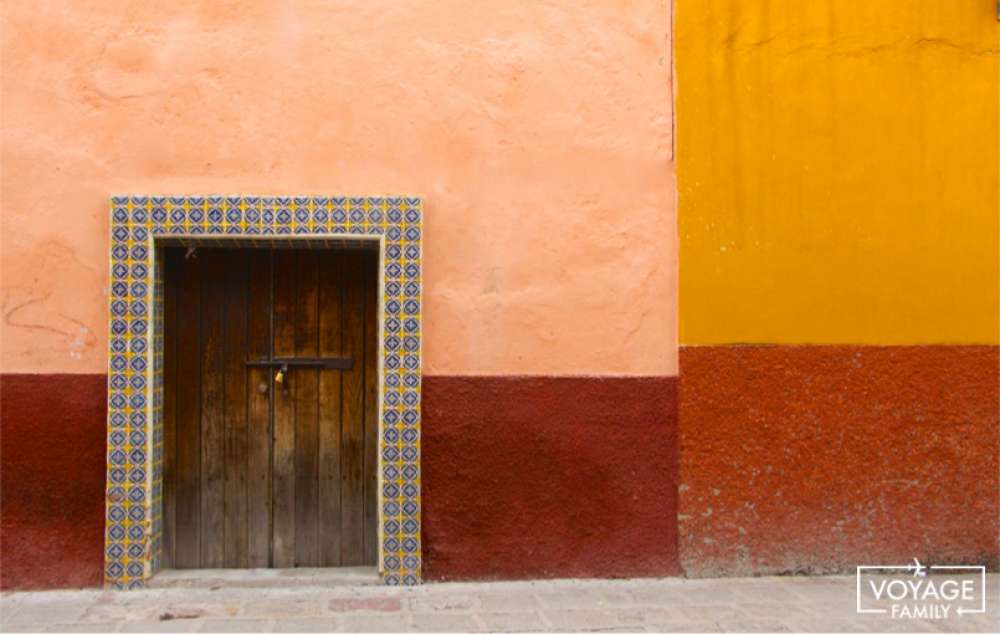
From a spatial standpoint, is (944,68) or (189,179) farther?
(944,68)

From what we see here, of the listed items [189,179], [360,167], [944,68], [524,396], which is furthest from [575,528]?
[944,68]

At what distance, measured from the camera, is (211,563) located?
16.6 ft

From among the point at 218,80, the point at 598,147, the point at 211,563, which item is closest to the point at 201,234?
the point at 218,80

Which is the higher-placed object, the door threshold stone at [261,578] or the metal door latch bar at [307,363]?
the metal door latch bar at [307,363]

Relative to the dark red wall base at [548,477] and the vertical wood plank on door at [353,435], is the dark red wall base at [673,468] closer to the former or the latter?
the dark red wall base at [548,477]

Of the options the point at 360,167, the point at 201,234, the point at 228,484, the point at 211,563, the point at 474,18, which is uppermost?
the point at 474,18

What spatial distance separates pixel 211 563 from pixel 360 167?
2157 millimetres

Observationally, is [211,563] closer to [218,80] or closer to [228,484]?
[228,484]

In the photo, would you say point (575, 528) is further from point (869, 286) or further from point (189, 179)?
point (189, 179)

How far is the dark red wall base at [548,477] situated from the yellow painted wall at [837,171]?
578mm

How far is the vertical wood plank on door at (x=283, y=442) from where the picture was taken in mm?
5082

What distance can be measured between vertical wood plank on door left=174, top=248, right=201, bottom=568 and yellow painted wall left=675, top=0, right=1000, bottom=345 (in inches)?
98.6

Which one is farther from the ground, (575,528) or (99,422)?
(99,422)

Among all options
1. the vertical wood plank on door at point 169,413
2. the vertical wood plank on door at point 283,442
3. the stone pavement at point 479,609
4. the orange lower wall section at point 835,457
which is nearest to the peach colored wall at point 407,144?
the vertical wood plank on door at point 169,413
